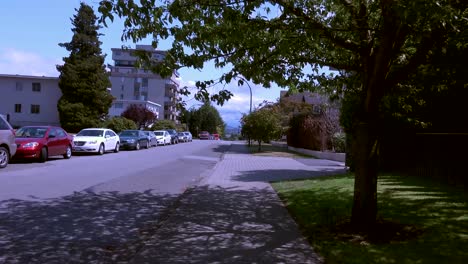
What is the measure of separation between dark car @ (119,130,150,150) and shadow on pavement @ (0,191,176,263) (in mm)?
23314

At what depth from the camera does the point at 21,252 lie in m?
6.05

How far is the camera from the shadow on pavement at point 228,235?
5.99 m

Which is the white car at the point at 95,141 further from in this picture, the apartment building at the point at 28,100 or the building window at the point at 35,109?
the building window at the point at 35,109

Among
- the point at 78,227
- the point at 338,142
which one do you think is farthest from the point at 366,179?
the point at 338,142

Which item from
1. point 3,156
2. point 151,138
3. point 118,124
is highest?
point 118,124

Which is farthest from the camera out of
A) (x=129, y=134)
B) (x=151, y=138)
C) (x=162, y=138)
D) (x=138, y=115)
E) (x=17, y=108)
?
(x=138, y=115)

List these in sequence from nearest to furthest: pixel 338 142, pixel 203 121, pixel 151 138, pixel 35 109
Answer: pixel 338 142 → pixel 151 138 → pixel 35 109 → pixel 203 121

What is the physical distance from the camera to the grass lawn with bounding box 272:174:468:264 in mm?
5895

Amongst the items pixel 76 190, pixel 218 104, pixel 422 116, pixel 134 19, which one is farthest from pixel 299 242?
pixel 422 116

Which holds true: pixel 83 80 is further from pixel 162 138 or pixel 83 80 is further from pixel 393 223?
pixel 393 223

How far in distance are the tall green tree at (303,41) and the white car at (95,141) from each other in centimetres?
1881

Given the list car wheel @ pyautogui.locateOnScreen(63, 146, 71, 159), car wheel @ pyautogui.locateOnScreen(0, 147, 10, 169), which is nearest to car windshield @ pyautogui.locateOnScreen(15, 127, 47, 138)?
car wheel @ pyautogui.locateOnScreen(63, 146, 71, 159)

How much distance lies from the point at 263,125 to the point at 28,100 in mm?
37689

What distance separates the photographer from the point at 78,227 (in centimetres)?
763
